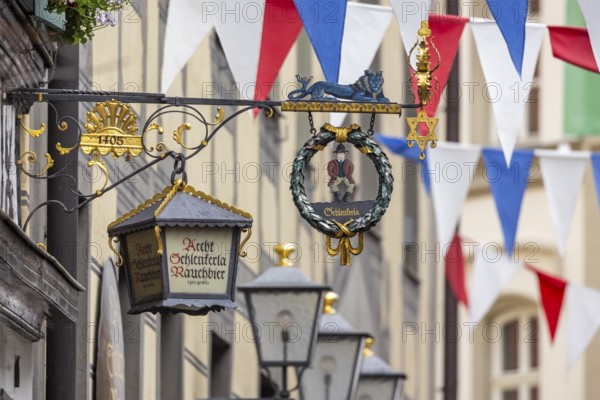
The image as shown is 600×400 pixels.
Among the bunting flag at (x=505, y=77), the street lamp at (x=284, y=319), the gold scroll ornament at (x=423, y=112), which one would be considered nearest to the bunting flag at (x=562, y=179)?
the bunting flag at (x=505, y=77)

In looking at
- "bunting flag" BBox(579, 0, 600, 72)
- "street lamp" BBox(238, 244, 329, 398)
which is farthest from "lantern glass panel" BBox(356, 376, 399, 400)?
"bunting flag" BBox(579, 0, 600, 72)

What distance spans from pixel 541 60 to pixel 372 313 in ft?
45.4

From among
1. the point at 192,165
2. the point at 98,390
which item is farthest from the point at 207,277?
the point at 192,165

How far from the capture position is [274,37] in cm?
1405

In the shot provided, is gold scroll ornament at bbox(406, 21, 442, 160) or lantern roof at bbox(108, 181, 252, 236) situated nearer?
gold scroll ornament at bbox(406, 21, 442, 160)

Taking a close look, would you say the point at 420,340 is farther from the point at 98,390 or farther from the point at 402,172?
the point at 98,390

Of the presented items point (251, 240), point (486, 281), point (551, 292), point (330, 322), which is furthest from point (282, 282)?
point (486, 281)

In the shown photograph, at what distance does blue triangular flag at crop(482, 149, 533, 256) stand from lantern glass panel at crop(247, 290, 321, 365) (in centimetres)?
480

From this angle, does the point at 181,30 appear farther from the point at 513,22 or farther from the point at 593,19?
the point at 593,19

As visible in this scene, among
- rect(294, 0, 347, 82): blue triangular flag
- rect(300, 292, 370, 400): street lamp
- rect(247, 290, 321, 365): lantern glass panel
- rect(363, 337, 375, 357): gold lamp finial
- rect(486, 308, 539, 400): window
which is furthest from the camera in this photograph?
rect(486, 308, 539, 400): window

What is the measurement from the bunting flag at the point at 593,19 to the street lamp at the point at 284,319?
232 centimetres

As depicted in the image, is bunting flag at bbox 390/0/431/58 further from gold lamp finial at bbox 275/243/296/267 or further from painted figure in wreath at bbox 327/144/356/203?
gold lamp finial at bbox 275/243/296/267

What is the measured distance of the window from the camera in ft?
135

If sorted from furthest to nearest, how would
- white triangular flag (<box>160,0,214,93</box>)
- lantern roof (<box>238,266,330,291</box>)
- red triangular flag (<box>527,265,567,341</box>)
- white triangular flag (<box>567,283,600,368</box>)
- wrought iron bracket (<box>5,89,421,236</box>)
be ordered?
white triangular flag (<box>567,283,600,368</box>) → red triangular flag (<box>527,265,567,341</box>) → lantern roof (<box>238,266,330,291</box>) → white triangular flag (<box>160,0,214,93</box>) → wrought iron bracket (<box>5,89,421,236</box>)
